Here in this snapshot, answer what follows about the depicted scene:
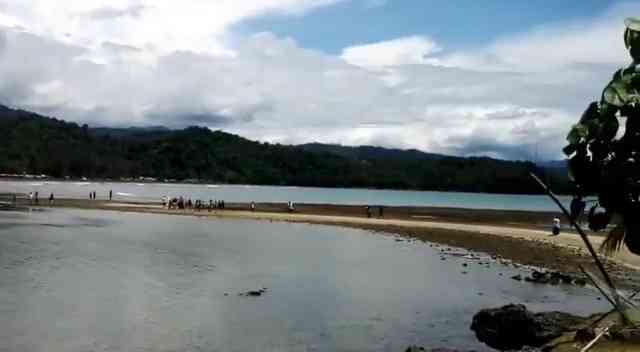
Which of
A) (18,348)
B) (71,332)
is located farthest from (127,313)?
(18,348)

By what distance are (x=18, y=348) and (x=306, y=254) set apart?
24.8 meters

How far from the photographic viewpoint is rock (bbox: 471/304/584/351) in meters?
18.0

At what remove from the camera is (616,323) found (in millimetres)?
10320

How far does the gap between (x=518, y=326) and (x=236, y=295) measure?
1160cm

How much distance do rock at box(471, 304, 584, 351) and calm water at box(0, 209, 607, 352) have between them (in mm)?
744

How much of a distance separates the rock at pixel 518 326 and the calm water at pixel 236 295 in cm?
74

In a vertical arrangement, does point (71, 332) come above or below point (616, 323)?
below

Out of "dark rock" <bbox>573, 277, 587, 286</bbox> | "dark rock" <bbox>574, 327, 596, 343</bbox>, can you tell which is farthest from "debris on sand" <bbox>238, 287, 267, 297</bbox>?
"dark rock" <bbox>574, 327, 596, 343</bbox>

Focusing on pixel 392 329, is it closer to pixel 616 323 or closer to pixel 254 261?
pixel 616 323

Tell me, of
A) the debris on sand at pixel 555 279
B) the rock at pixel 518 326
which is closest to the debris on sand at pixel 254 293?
the rock at pixel 518 326

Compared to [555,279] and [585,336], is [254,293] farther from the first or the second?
[585,336]

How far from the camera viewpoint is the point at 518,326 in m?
18.9

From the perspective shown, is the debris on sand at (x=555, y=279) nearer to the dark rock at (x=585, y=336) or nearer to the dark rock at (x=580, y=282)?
the dark rock at (x=580, y=282)

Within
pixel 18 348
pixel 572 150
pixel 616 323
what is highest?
pixel 572 150
